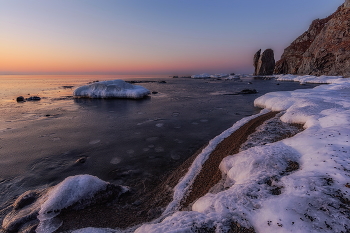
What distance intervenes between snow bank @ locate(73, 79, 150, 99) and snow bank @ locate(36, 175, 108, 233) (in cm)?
1798

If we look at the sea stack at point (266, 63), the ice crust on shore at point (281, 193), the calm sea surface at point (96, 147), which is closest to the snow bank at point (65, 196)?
the calm sea surface at point (96, 147)

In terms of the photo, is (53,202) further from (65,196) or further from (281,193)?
(281,193)

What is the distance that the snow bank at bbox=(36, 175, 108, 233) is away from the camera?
3281 millimetres

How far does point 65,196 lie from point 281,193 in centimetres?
424

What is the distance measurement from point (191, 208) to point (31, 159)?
6.05 meters

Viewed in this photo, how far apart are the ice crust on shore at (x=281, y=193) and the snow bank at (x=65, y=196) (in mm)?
1898

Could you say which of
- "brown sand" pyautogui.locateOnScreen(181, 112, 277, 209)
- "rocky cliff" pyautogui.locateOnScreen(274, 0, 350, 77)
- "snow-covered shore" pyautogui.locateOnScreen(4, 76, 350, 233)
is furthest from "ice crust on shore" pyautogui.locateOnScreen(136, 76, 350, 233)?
"rocky cliff" pyautogui.locateOnScreen(274, 0, 350, 77)

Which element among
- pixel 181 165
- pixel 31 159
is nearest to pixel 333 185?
pixel 181 165

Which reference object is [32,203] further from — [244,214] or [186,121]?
[186,121]

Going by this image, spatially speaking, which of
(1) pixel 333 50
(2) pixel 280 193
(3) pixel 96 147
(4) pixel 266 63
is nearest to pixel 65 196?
(3) pixel 96 147

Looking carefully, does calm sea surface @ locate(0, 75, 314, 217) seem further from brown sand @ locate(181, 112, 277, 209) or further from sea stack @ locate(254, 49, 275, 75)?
sea stack @ locate(254, 49, 275, 75)

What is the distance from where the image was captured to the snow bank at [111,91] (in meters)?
21.6

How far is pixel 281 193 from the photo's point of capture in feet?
9.36

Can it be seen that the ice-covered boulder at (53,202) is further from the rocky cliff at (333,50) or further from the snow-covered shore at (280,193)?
the rocky cliff at (333,50)
